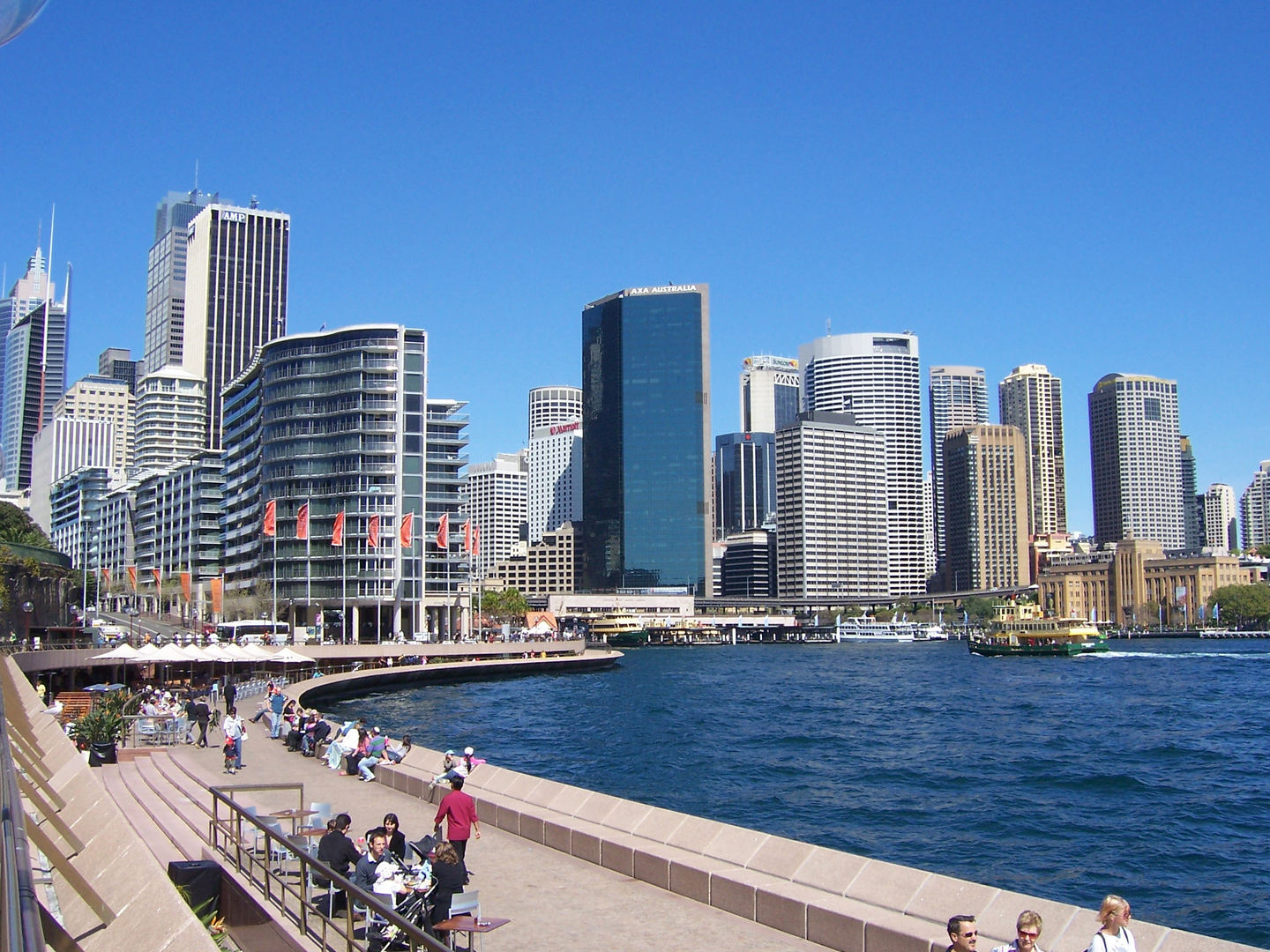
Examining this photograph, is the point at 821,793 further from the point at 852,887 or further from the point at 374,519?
the point at 374,519

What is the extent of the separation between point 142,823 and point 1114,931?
14.8 meters

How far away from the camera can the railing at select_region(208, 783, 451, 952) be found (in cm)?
997

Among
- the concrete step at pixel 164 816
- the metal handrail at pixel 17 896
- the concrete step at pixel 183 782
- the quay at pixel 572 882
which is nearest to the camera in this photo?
the metal handrail at pixel 17 896

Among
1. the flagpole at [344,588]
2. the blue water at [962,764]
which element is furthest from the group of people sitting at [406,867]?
the flagpole at [344,588]

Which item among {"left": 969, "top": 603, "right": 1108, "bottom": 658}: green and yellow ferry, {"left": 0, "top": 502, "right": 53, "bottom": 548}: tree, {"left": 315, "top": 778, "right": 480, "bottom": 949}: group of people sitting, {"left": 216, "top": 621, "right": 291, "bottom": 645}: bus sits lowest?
{"left": 969, "top": 603, "right": 1108, "bottom": 658}: green and yellow ferry

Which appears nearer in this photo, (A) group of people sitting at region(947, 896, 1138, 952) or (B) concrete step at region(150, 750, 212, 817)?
(A) group of people sitting at region(947, 896, 1138, 952)

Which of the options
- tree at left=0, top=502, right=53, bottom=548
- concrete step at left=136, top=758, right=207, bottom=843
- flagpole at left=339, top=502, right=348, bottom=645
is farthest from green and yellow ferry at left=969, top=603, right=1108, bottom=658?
concrete step at left=136, top=758, right=207, bottom=843

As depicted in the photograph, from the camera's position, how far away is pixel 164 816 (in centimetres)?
2011

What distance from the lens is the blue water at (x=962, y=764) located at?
27984 millimetres

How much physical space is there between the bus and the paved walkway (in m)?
73.8

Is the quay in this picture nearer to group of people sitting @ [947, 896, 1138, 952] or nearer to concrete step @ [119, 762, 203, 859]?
concrete step @ [119, 762, 203, 859]

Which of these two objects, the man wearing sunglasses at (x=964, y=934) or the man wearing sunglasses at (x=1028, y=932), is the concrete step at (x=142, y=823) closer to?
the man wearing sunglasses at (x=964, y=934)

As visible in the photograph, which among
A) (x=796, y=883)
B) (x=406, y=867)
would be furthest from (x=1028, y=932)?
(x=406, y=867)

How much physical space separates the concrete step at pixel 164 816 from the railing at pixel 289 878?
396 millimetres
